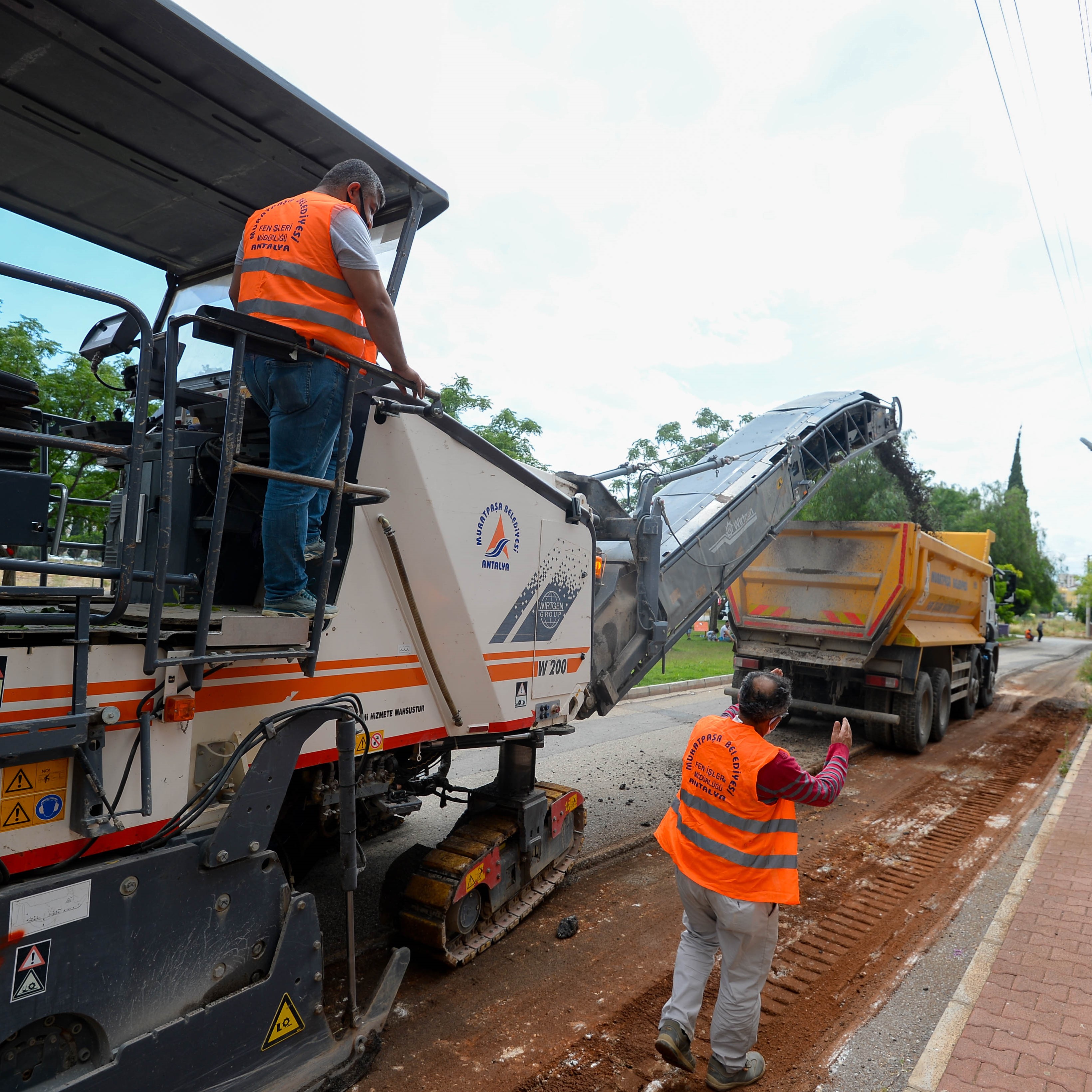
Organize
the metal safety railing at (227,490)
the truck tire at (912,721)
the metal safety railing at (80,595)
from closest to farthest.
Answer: the metal safety railing at (80,595), the metal safety railing at (227,490), the truck tire at (912,721)

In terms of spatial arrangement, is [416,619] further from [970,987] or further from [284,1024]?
[970,987]

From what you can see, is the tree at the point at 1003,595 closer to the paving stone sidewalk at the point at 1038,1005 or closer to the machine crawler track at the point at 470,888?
the paving stone sidewalk at the point at 1038,1005

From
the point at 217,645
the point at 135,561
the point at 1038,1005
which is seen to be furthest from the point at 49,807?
the point at 1038,1005

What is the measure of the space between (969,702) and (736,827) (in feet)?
34.0

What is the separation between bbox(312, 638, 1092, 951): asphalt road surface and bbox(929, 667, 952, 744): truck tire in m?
1.30

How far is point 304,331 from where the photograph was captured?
2.71 meters

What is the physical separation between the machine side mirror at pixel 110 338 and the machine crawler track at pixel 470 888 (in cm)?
260

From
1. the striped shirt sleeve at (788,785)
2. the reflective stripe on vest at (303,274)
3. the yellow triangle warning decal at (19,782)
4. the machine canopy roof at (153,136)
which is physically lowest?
the striped shirt sleeve at (788,785)

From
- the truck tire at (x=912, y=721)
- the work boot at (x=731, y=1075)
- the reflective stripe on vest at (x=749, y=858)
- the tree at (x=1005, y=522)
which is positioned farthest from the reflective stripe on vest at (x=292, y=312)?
the tree at (x=1005, y=522)

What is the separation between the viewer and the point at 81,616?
2.03 metres

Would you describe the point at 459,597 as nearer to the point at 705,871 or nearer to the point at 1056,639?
the point at 705,871

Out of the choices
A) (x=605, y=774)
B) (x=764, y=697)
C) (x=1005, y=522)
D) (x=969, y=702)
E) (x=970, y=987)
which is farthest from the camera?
(x=1005, y=522)

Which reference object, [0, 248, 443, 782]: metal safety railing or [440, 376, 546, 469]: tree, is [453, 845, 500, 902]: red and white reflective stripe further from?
[440, 376, 546, 469]: tree

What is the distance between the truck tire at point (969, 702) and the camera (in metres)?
11.5
